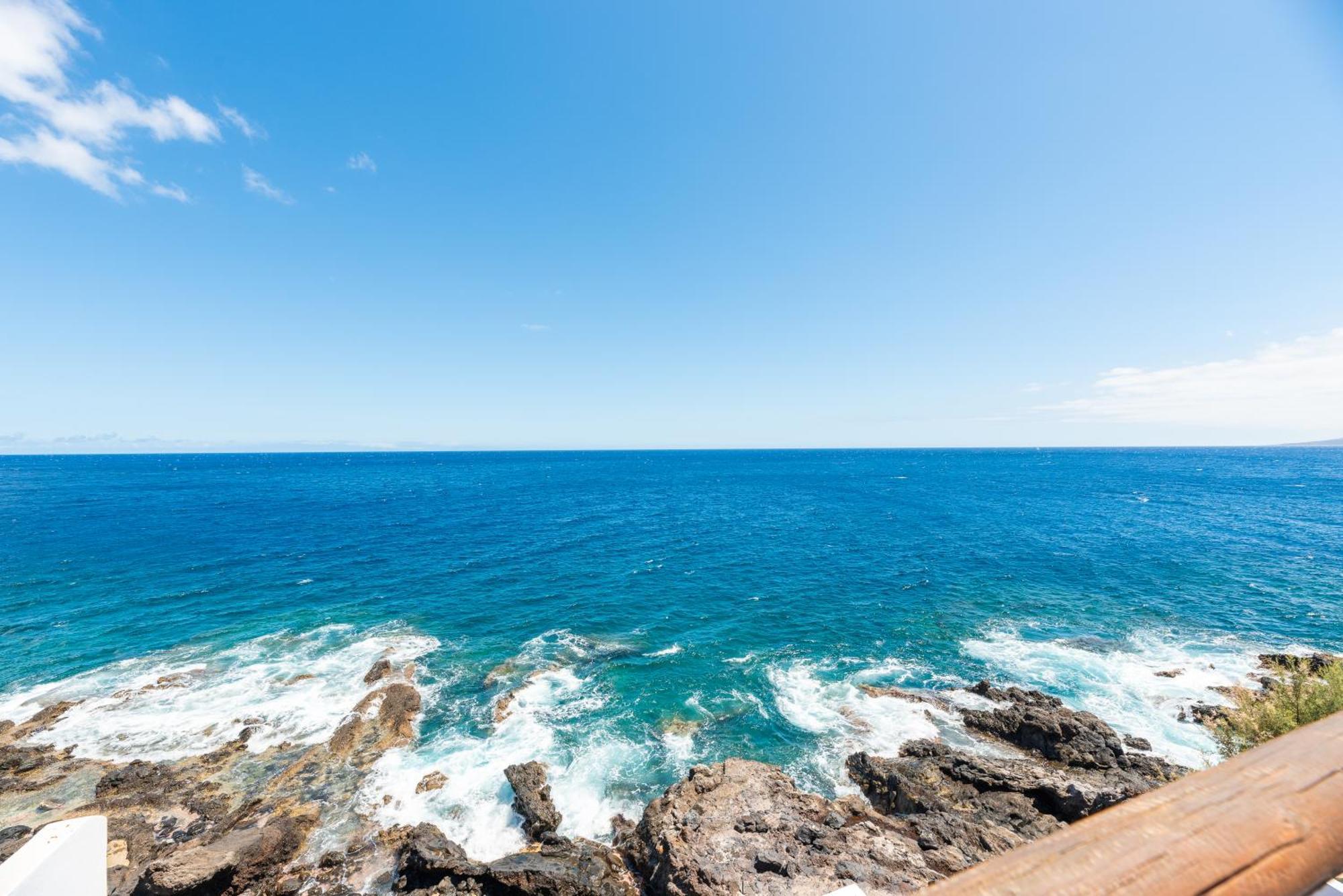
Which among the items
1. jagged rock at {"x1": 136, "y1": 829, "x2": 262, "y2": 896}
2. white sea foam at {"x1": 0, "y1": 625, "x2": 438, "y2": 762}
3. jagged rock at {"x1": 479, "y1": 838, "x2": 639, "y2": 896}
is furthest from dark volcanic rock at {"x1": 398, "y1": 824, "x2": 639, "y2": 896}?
white sea foam at {"x1": 0, "y1": 625, "x2": 438, "y2": 762}

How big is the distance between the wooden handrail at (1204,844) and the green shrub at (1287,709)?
82.5ft

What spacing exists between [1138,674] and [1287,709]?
11.8 meters

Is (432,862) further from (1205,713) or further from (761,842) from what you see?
(1205,713)

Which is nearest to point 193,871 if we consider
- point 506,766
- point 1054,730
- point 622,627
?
point 506,766

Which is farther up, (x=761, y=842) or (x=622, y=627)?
(x=622, y=627)

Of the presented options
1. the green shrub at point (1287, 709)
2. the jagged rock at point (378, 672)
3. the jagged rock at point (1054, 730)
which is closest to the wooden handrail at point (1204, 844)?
the green shrub at point (1287, 709)

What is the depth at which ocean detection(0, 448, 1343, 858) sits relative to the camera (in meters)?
24.9

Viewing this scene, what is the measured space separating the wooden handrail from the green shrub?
25.2 meters

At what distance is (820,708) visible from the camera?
27.3 m

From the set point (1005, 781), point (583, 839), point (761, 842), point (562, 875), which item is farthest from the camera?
point (1005, 781)

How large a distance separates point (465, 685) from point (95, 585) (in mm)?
39307

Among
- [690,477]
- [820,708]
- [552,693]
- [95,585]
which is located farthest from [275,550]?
[690,477]

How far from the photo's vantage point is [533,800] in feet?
68.2

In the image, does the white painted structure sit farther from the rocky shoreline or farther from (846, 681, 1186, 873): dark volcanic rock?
(846, 681, 1186, 873): dark volcanic rock
